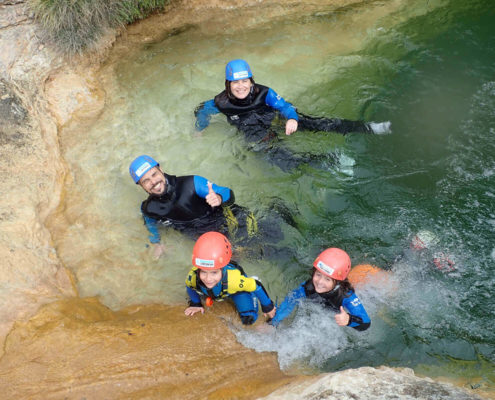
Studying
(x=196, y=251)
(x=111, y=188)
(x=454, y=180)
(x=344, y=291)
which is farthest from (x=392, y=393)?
(x=111, y=188)

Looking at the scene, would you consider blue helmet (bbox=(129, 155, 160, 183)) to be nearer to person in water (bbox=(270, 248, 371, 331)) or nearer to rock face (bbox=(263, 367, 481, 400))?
person in water (bbox=(270, 248, 371, 331))

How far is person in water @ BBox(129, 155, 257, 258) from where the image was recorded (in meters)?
4.68

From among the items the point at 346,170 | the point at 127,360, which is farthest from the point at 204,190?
the point at 346,170

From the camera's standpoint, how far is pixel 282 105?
5766 millimetres

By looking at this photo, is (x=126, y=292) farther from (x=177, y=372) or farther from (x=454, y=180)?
(x=454, y=180)

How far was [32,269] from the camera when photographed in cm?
471

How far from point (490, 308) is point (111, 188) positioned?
476 centimetres

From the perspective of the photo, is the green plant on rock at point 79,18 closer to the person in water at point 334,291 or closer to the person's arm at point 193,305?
the person's arm at point 193,305

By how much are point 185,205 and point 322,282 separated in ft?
5.64

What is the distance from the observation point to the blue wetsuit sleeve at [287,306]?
14.9 ft

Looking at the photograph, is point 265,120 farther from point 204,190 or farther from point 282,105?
point 204,190

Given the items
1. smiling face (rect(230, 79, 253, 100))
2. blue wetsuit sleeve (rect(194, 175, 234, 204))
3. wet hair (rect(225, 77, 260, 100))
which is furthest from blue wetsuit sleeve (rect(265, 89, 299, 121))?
blue wetsuit sleeve (rect(194, 175, 234, 204))

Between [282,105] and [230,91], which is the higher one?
[230,91]

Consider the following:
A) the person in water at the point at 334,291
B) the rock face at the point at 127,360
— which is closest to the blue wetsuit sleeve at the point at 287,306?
the person in water at the point at 334,291
